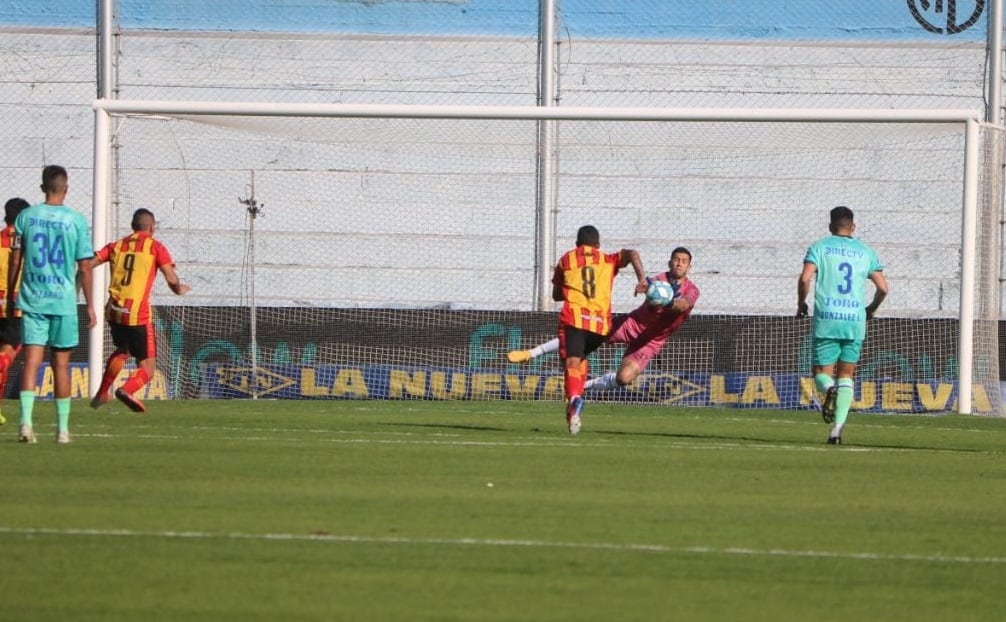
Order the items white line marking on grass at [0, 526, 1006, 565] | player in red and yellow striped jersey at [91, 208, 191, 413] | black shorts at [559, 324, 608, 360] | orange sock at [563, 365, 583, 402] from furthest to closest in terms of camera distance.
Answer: player in red and yellow striped jersey at [91, 208, 191, 413] < black shorts at [559, 324, 608, 360] < orange sock at [563, 365, 583, 402] < white line marking on grass at [0, 526, 1006, 565]

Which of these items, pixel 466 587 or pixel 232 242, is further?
pixel 232 242

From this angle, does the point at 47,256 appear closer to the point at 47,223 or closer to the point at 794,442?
the point at 47,223

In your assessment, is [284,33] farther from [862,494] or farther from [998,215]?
[862,494]

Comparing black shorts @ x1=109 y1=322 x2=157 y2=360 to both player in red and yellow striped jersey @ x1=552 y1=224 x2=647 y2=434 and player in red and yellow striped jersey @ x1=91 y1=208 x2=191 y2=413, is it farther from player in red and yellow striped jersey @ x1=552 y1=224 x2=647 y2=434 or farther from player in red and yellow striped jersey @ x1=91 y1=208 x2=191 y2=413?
player in red and yellow striped jersey @ x1=552 y1=224 x2=647 y2=434

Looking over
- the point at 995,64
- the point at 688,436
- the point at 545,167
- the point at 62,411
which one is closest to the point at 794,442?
the point at 688,436

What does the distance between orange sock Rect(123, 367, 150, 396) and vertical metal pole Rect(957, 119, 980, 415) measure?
8878 mm

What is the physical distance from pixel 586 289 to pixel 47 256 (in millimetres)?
4954

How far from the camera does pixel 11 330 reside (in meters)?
15.3

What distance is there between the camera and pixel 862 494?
9773 millimetres

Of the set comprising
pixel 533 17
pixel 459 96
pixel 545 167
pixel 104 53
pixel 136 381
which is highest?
pixel 533 17

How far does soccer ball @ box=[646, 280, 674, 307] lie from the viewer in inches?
641

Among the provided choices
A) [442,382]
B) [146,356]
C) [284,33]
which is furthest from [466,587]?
[284,33]

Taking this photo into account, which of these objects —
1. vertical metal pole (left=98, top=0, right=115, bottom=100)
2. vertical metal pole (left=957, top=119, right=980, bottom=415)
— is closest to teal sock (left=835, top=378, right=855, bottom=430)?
vertical metal pole (left=957, top=119, right=980, bottom=415)

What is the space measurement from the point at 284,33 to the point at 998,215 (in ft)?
35.0
